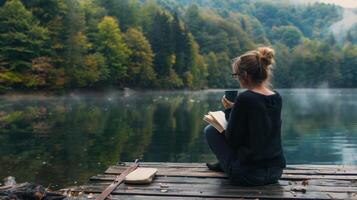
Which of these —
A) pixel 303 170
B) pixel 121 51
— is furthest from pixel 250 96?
pixel 121 51

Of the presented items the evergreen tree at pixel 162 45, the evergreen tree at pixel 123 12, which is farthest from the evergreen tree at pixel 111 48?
the evergreen tree at pixel 123 12

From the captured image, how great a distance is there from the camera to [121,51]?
7038cm

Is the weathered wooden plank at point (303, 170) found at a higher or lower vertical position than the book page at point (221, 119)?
lower

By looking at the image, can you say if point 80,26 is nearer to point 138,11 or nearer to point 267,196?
point 138,11

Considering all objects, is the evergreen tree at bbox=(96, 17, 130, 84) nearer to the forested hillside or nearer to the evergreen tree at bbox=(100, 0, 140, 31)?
the forested hillside

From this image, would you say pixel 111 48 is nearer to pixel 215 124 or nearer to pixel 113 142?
pixel 113 142

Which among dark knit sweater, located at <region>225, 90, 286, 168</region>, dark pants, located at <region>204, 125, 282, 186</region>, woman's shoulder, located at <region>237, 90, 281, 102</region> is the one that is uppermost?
woman's shoulder, located at <region>237, 90, 281, 102</region>

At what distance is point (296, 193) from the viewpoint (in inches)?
225

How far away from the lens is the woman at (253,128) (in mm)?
5531

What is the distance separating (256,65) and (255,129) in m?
0.80

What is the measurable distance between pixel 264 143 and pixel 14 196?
11.2 ft

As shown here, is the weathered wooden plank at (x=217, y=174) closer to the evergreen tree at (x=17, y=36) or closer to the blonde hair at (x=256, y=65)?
the blonde hair at (x=256, y=65)

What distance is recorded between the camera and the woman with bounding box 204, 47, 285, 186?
218 inches

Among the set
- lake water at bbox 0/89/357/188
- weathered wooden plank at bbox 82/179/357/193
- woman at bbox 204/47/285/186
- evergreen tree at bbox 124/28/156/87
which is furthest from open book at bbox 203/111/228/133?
evergreen tree at bbox 124/28/156/87
